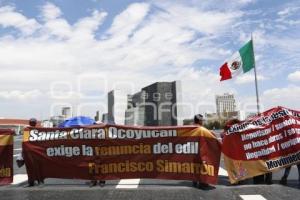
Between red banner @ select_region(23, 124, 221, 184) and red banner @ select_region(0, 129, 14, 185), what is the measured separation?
446 millimetres

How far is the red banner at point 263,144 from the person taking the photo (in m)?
10.9

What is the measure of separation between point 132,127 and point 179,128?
3.42 ft

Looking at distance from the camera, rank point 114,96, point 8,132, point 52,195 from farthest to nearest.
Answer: point 114,96 < point 8,132 < point 52,195

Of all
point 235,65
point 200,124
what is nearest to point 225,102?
point 235,65

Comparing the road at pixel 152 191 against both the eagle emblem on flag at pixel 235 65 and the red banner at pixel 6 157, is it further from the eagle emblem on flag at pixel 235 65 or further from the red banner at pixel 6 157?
the eagle emblem on flag at pixel 235 65

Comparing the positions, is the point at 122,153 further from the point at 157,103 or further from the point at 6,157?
the point at 157,103

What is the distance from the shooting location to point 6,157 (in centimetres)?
1123

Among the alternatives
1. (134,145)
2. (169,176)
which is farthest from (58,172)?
(169,176)

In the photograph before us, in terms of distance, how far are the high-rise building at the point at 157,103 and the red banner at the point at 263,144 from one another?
3824 inches

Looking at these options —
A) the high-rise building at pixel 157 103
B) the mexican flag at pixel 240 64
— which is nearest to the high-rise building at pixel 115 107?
the high-rise building at pixel 157 103

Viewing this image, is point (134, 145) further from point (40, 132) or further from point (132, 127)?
point (40, 132)

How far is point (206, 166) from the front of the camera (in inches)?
411

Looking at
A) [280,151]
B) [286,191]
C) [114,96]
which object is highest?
[114,96]

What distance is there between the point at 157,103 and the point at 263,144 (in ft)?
364
